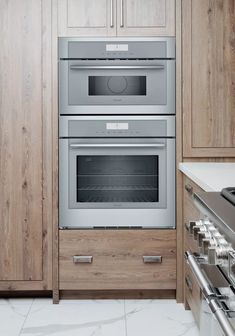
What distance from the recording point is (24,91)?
3.41 meters

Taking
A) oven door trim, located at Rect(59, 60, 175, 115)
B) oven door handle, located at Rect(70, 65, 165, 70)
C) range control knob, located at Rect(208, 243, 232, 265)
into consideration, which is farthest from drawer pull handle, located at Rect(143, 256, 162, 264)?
range control knob, located at Rect(208, 243, 232, 265)

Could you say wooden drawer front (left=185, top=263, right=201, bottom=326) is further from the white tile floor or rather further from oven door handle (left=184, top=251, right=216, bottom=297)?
oven door handle (left=184, top=251, right=216, bottom=297)

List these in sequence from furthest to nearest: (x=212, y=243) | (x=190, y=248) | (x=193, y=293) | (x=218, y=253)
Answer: (x=190, y=248) → (x=193, y=293) → (x=212, y=243) → (x=218, y=253)

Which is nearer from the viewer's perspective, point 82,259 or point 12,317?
point 12,317

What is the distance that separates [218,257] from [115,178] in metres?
2.02

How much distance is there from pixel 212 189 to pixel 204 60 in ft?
4.78

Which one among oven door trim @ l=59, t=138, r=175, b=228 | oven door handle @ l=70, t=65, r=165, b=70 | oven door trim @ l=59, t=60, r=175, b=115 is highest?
oven door handle @ l=70, t=65, r=165, b=70

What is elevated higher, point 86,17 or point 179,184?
point 86,17

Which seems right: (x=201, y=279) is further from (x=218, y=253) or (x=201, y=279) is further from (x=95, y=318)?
(x=95, y=318)

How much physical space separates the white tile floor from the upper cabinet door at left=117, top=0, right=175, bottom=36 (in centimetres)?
166

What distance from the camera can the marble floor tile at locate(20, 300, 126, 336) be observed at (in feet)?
9.65

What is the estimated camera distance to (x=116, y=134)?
3.42 m

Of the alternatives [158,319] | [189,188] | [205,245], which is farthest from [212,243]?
[158,319]

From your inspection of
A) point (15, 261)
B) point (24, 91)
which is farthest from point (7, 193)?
point (24, 91)
